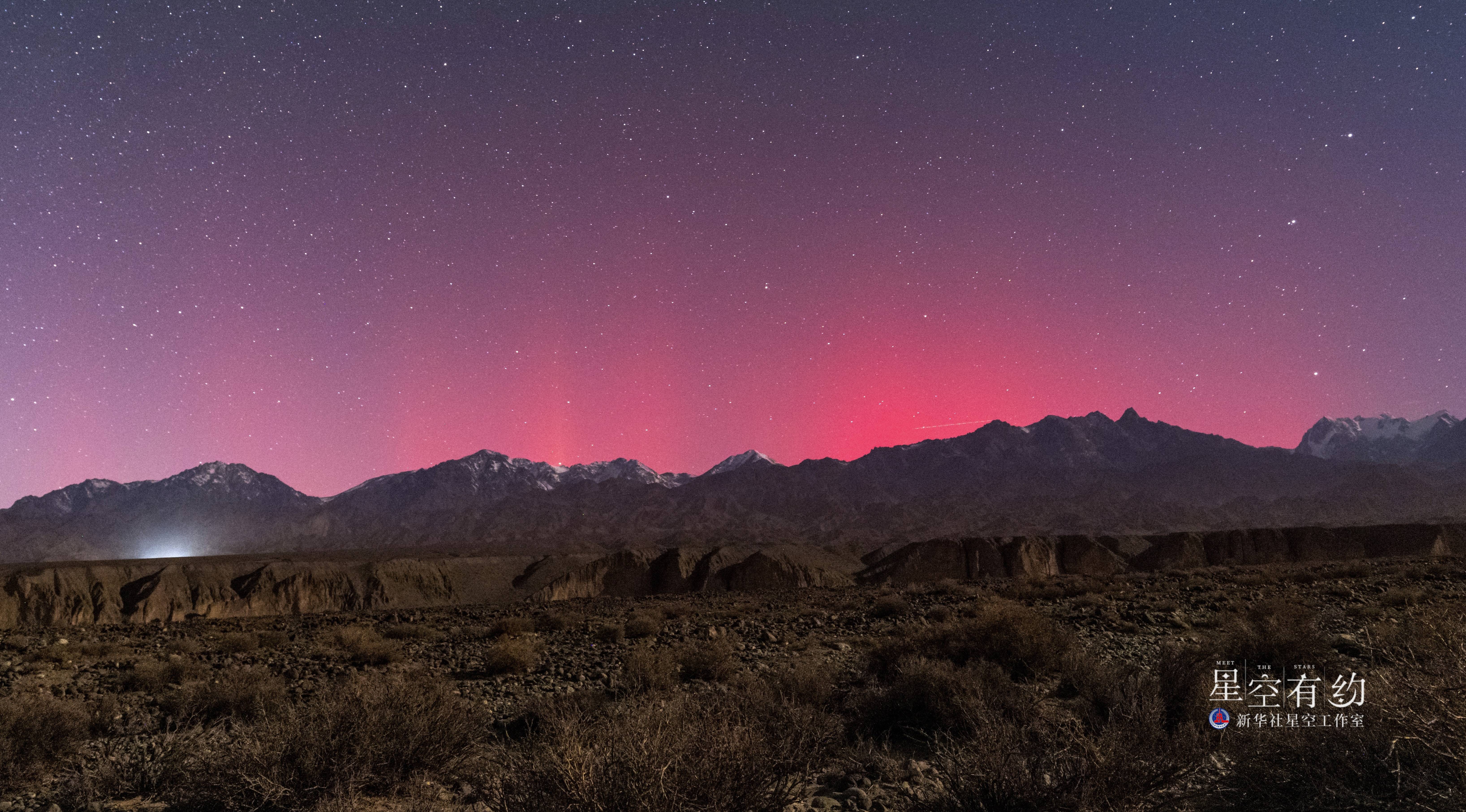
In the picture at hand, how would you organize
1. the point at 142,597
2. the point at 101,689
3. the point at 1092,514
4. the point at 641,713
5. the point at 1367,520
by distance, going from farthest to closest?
the point at 1092,514 < the point at 1367,520 < the point at 142,597 < the point at 101,689 < the point at 641,713

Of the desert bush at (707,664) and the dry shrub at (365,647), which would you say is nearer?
the desert bush at (707,664)

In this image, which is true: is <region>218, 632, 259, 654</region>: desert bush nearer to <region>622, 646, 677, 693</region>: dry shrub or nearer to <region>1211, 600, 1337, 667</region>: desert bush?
<region>622, 646, 677, 693</region>: dry shrub

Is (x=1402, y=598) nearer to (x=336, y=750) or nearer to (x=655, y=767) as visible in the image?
(x=655, y=767)

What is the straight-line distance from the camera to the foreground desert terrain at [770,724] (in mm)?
4598

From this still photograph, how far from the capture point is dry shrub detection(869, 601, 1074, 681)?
384 inches

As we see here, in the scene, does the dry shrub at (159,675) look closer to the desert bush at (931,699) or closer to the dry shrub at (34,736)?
the dry shrub at (34,736)

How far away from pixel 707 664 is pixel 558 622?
10.7m

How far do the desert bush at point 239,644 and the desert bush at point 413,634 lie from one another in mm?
3133

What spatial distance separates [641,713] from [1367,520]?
15548 centimetres

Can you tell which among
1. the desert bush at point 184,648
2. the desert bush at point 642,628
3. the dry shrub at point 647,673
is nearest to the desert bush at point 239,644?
the desert bush at point 184,648

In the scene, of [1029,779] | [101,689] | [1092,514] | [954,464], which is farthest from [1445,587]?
[954,464]

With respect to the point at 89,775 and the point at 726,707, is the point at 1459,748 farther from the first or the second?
the point at 89,775

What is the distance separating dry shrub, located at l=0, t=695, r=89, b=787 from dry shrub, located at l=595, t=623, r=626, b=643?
9.98 m

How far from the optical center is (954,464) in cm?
18775
